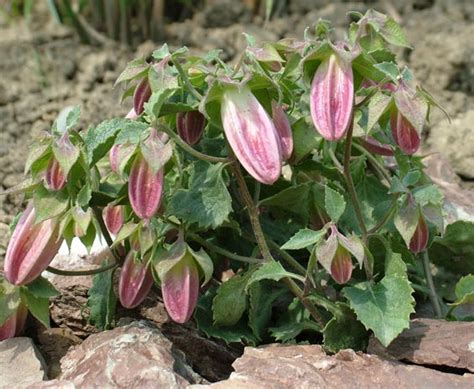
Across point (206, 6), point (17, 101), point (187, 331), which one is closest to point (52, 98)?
point (17, 101)

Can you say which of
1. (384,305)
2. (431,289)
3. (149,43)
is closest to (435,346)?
(384,305)

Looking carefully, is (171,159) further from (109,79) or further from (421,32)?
(421,32)

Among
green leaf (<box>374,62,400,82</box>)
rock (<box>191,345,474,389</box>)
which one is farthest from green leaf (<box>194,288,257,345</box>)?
green leaf (<box>374,62,400,82</box>)

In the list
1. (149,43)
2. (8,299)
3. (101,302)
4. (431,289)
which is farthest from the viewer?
(149,43)

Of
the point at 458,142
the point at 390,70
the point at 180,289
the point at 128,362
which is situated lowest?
the point at 458,142

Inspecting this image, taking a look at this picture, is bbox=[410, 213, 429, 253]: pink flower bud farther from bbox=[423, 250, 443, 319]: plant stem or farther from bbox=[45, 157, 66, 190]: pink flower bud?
bbox=[45, 157, 66, 190]: pink flower bud

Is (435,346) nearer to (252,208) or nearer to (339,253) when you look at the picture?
(339,253)

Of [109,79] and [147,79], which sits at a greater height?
[147,79]
